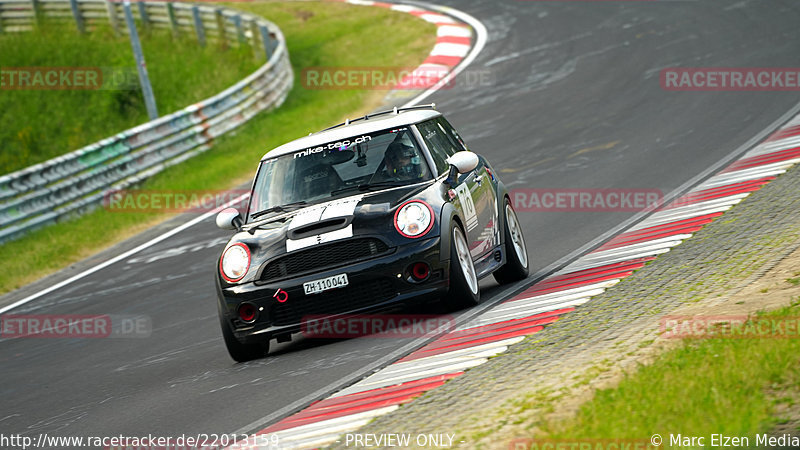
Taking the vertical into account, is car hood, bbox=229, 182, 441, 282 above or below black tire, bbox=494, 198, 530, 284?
above

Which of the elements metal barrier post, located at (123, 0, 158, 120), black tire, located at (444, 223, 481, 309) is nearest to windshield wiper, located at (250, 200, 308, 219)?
black tire, located at (444, 223, 481, 309)

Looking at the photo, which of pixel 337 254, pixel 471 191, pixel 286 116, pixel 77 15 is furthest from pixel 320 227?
pixel 77 15

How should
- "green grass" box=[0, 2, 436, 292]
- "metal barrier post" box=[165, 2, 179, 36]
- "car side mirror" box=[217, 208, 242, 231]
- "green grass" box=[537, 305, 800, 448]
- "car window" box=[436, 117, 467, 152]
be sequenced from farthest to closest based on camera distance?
1. "metal barrier post" box=[165, 2, 179, 36]
2. "green grass" box=[0, 2, 436, 292]
3. "car window" box=[436, 117, 467, 152]
4. "car side mirror" box=[217, 208, 242, 231]
5. "green grass" box=[537, 305, 800, 448]

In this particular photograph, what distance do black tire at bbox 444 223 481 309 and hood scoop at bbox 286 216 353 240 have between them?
78 cm

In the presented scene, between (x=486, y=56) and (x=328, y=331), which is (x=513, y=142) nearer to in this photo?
(x=486, y=56)

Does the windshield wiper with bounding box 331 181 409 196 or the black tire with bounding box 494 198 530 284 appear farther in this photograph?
the black tire with bounding box 494 198 530 284

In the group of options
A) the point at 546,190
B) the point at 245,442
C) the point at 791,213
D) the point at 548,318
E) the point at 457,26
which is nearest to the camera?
the point at 245,442

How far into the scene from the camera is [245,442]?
18.4 ft

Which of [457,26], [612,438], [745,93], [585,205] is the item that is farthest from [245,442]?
[457,26]

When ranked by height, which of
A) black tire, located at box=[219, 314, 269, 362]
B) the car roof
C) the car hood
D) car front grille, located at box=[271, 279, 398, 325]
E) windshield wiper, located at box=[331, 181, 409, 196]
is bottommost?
black tire, located at box=[219, 314, 269, 362]

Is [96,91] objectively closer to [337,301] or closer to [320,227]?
[320,227]

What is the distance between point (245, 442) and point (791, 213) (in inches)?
225

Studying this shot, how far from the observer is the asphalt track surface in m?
7.21

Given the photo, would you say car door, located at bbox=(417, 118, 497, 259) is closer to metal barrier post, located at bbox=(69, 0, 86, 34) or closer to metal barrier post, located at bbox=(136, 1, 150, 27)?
metal barrier post, located at bbox=(136, 1, 150, 27)
